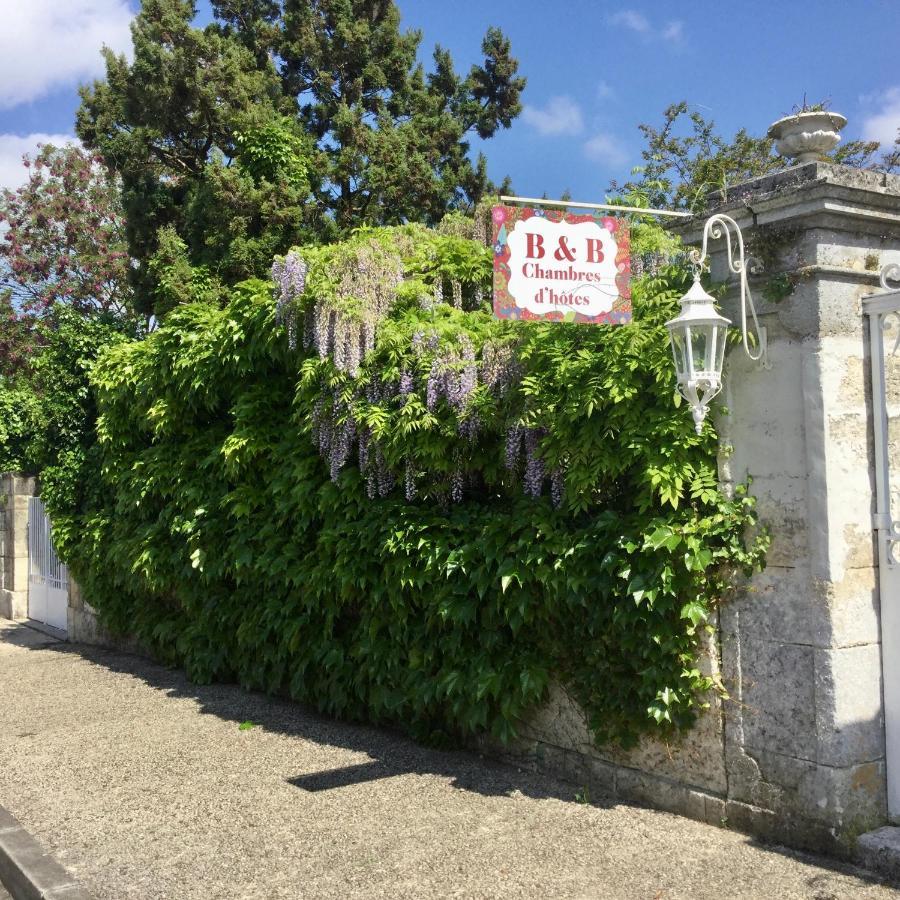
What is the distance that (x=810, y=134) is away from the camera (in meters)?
4.55

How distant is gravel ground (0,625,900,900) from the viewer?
13.5ft

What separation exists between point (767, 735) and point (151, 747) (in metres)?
4.31

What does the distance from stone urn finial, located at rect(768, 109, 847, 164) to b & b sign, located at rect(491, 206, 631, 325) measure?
3.12 ft

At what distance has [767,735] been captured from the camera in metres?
4.43

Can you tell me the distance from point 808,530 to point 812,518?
0.06 m

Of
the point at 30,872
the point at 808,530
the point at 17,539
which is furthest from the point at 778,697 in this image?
the point at 17,539

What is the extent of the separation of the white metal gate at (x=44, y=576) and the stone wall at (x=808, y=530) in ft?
32.7

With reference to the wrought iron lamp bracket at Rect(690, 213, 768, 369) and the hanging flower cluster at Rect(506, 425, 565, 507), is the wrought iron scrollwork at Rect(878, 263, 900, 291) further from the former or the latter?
the hanging flower cluster at Rect(506, 425, 565, 507)

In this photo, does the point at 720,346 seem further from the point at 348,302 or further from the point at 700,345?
the point at 348,302

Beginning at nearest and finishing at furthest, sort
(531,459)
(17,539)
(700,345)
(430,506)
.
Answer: (700,345)
(531,459)
(430,506)
(17,539)

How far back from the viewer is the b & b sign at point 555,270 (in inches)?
187

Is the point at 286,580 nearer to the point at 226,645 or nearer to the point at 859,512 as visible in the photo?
the point at 226,645

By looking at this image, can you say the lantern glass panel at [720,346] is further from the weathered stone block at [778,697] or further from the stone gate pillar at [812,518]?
the weathered stone block at [778,697]

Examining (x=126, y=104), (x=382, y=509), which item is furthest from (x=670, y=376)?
(x=126, y=104)
